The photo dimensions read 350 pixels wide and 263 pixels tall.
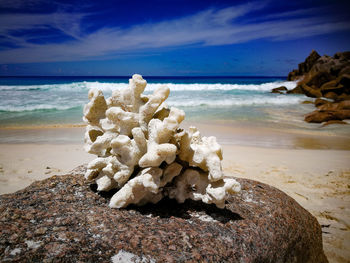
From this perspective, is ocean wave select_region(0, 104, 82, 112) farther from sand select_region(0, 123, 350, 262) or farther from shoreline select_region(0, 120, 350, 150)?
sand select_region(0, 123, 350, 262)

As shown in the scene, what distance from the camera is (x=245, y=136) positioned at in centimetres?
762

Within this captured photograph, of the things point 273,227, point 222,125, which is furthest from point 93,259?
point 222,125

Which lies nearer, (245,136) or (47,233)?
(47,233)

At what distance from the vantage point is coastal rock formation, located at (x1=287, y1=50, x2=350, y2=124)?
10414 mm

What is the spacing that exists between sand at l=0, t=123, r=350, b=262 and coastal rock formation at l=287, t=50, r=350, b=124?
3.17 meters

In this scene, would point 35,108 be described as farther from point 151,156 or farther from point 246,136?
point 151,156

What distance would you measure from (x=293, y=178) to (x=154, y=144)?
133 inches

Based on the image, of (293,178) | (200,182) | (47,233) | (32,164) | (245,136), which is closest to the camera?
(47,233)

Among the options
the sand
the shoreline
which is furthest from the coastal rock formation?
the sand

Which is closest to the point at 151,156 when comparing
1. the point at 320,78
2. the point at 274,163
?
the point at 274,163

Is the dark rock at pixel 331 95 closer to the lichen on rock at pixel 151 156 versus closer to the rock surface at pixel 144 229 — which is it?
the rock surface at pixel 144 229

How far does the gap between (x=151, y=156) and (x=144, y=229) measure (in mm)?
418

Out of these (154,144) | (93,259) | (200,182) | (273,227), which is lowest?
(273,227)

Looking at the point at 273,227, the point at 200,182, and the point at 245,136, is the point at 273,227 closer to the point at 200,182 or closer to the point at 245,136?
the point at 200,182
